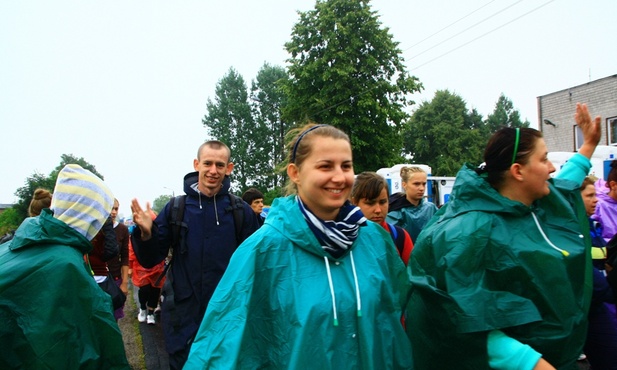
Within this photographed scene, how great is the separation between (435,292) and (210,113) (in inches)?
1891

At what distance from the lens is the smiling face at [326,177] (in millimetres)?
2141

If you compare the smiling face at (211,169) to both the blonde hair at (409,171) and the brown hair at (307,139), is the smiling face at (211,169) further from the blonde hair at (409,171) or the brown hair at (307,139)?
the blonde hair at (409,171)

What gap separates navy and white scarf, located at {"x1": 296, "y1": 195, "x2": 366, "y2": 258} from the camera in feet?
6.86

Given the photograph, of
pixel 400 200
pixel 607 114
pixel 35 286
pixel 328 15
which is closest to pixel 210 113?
pixel 328 15

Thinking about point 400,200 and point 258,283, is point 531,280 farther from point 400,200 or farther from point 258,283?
point 400,200

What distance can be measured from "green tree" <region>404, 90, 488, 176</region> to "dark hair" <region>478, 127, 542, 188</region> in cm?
4080

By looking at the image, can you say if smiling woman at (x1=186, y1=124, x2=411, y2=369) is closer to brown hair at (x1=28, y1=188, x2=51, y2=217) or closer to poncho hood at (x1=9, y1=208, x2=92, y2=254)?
poncho hood at (x1=9, y1=208, x2=92, y2=254)

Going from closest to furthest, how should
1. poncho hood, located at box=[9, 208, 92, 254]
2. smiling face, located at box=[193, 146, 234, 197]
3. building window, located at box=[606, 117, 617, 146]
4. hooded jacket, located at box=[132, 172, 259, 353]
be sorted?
poncho hood, located at box=[9, 208, 92, 254] < hooded jacket, located at box=[132, 172, 259, 353] < smiling face, located at box=[193, 146, 234, 197] < building window, located at box=[606, 117, 617, 146]

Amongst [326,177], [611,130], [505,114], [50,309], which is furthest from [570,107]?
[505,114]

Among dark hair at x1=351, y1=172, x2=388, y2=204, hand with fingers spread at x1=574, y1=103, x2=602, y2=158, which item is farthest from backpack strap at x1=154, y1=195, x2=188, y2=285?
hand with fingers spread at x1=574, y1=103, x2=602, y2=158

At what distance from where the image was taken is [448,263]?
7.30ft

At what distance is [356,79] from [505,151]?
23.8m

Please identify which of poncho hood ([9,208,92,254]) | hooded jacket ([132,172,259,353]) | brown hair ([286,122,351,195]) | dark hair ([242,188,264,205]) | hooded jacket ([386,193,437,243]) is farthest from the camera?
dark hair ([242,188,264,205])

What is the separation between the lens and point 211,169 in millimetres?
3910
